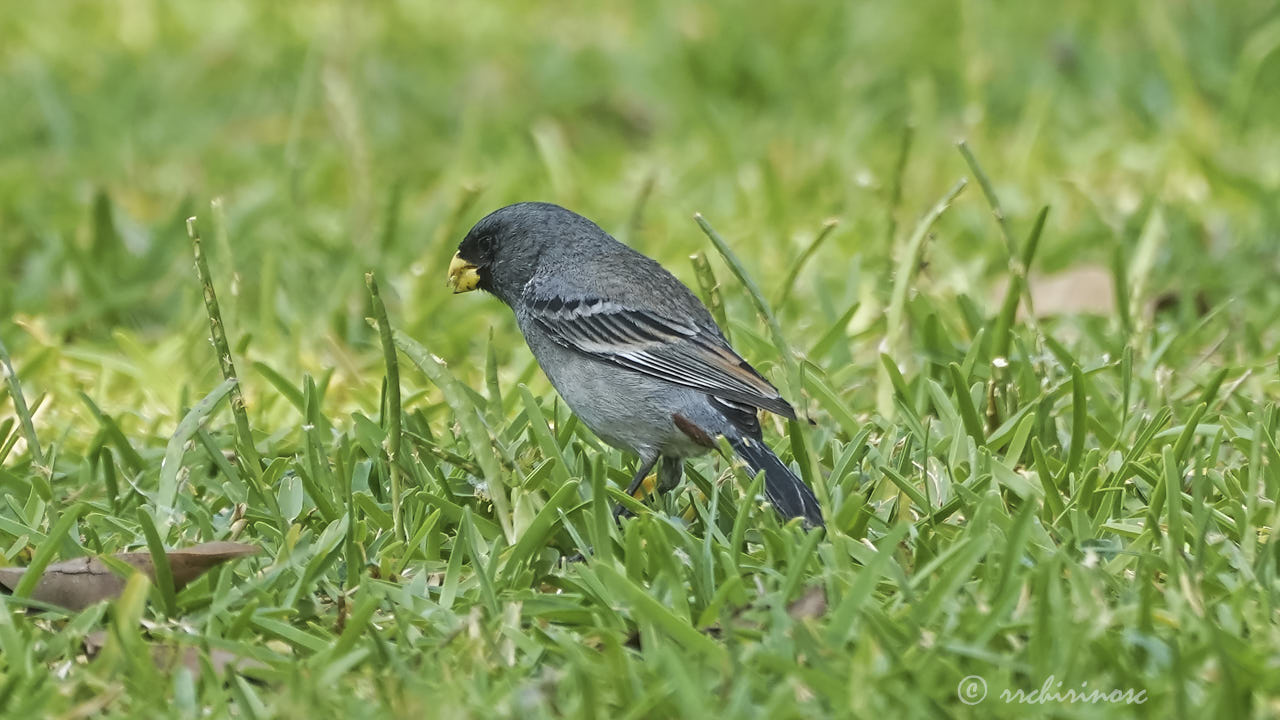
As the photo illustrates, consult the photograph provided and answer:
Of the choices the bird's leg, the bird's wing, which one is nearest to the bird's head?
the bird's wing

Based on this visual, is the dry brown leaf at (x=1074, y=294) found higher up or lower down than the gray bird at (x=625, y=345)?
lower down

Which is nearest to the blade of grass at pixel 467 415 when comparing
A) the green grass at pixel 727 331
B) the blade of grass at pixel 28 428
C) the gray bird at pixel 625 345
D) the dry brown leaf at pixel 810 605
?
the green grass at pixel 727 331

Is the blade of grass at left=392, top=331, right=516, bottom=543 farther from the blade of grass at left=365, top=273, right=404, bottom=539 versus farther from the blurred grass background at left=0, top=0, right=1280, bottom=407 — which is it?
the blurred grass background at left=0, top=0, right=1280, bottom=407

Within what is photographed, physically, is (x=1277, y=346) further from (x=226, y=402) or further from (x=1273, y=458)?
(x=226, y=402)

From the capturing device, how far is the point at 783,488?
2.83m

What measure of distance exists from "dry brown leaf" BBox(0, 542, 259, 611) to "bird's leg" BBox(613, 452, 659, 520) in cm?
86

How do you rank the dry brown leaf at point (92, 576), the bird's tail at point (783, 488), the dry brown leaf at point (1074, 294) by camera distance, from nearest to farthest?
the dry brown leaf at point (92, 576)
the bird's tail at point (783, 488)
the dry brown leaf at point (1074, 294)

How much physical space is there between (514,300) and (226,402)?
792 millimetres

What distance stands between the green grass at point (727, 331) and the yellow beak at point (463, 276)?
0.31 metres

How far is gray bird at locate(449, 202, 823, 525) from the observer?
123 inches

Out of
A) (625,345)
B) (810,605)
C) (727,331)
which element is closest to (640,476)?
(625,345)

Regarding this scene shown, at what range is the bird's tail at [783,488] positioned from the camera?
2.76 metres

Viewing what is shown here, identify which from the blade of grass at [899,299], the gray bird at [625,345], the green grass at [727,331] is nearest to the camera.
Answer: the green grass at [727,331]

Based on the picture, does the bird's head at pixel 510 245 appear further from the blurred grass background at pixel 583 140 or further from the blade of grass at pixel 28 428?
the blade of grass at pixel 28 428
